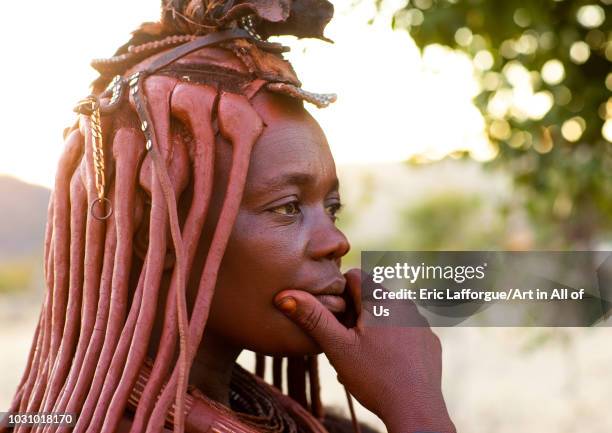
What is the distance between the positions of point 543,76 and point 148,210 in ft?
7.40

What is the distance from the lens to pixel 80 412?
167 cm

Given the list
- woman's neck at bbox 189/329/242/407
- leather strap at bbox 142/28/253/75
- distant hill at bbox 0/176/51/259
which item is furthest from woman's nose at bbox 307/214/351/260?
distant hill at bbox 0/176/51/259

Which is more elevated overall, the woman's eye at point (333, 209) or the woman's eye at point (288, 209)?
the woman's eye at point (333, 209)

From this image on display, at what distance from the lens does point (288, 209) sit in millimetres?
1856

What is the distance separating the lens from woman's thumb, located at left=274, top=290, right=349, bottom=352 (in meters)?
1.80

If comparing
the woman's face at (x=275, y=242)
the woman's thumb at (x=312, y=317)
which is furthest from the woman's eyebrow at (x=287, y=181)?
the woman's thumb at (x=312, y=317)

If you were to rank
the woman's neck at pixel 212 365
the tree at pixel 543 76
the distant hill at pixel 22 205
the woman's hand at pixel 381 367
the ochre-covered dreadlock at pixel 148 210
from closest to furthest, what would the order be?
the ochre-covered dreadlock at pixel 148 210
the woman's hand at pixel 381 367
the woman's neck at pixel 212 365
the tree at pixel 543 76
the distant hill at pixel 22 205

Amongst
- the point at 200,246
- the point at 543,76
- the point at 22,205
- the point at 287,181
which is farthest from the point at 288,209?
the point at 22,205

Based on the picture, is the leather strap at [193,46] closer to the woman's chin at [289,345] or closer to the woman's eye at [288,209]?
the woman's eye at [288,209]

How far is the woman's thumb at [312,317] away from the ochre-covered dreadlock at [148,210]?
171 millimetres

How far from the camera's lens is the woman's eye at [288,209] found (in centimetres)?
184

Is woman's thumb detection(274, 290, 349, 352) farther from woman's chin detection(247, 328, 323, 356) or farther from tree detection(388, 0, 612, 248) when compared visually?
tree detection(388, 0, 612, 248)

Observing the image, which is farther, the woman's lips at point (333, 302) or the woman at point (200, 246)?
the woman's lips at point (333, 302)

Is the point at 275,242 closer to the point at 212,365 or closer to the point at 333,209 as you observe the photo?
the point at 333,209
